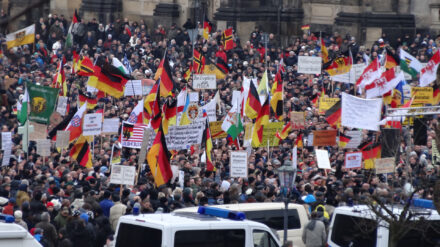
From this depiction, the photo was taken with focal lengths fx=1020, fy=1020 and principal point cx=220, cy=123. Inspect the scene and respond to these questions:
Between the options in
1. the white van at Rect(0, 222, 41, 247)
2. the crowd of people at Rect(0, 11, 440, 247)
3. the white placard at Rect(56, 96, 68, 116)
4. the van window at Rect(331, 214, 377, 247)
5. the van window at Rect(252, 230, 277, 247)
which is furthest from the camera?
the white placard at Rect(56, 96, 68, 116)

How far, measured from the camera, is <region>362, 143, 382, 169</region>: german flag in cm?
1969

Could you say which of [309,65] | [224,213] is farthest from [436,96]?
[224,213]

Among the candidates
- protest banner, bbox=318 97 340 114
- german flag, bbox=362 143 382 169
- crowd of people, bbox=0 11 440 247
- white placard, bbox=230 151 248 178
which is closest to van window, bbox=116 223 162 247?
crowd of people, bbox=0 11 440 247

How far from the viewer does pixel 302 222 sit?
50.0 ft

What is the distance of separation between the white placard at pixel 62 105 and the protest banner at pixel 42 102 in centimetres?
267

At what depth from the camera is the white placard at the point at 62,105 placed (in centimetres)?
2347

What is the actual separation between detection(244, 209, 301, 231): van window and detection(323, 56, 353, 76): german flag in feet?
35.7

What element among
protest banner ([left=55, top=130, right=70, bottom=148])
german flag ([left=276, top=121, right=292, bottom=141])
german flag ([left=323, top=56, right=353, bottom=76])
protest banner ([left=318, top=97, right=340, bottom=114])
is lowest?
protest banner ([left=55, top=130, right=70, bottom=148])

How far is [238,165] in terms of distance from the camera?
61.1 feet

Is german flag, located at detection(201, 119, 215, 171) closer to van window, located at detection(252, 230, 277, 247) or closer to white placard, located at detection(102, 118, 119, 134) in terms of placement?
white placard, located at detection(102, 118, 119, 134)

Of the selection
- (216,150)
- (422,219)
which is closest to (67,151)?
(216,150)

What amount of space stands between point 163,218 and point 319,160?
8.17m

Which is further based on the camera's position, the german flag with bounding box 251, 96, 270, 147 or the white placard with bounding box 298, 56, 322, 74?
the white placard with bounding box 298, 56, 322, 74

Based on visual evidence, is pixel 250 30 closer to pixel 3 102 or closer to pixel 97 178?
pixel 97 178
